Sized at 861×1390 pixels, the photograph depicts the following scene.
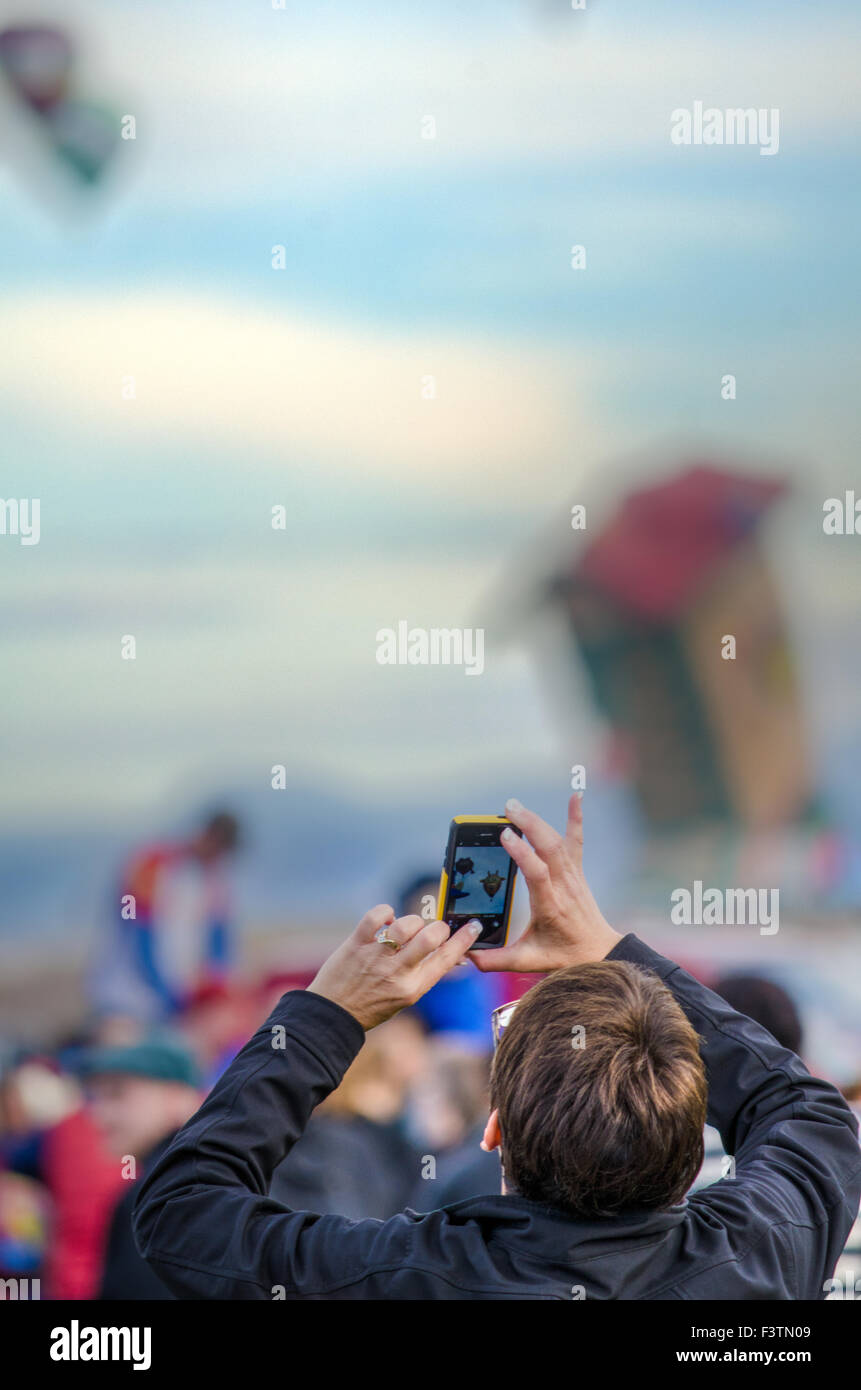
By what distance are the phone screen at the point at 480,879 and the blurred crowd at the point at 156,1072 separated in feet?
2.65

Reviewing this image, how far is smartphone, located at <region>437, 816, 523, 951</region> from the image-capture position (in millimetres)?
1348

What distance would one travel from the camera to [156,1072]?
2.18m

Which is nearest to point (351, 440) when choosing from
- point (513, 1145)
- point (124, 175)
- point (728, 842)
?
point (124, 175)

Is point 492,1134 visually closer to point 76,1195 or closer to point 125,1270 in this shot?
point 125,1270

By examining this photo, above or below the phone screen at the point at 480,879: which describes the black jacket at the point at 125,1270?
below

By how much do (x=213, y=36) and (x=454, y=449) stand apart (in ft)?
2.62

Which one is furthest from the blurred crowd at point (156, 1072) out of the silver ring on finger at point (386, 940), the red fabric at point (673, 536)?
the silver ring on finger at point (386, 940)

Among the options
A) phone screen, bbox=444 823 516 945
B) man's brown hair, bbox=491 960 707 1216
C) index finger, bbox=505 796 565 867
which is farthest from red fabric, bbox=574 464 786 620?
man's brown hair, bbox=491 960 707 1216

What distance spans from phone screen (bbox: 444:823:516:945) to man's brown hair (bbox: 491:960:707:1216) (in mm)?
456

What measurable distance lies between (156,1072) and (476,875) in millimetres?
1050

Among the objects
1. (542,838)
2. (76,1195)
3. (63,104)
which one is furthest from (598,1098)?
(63,104)

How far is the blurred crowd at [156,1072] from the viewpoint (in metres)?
2.16

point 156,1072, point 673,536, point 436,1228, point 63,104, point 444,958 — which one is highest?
point 63,104

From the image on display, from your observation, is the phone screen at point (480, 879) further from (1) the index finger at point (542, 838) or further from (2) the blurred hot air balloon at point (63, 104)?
(2) the blurred hot air balloon at point (63, 104)
